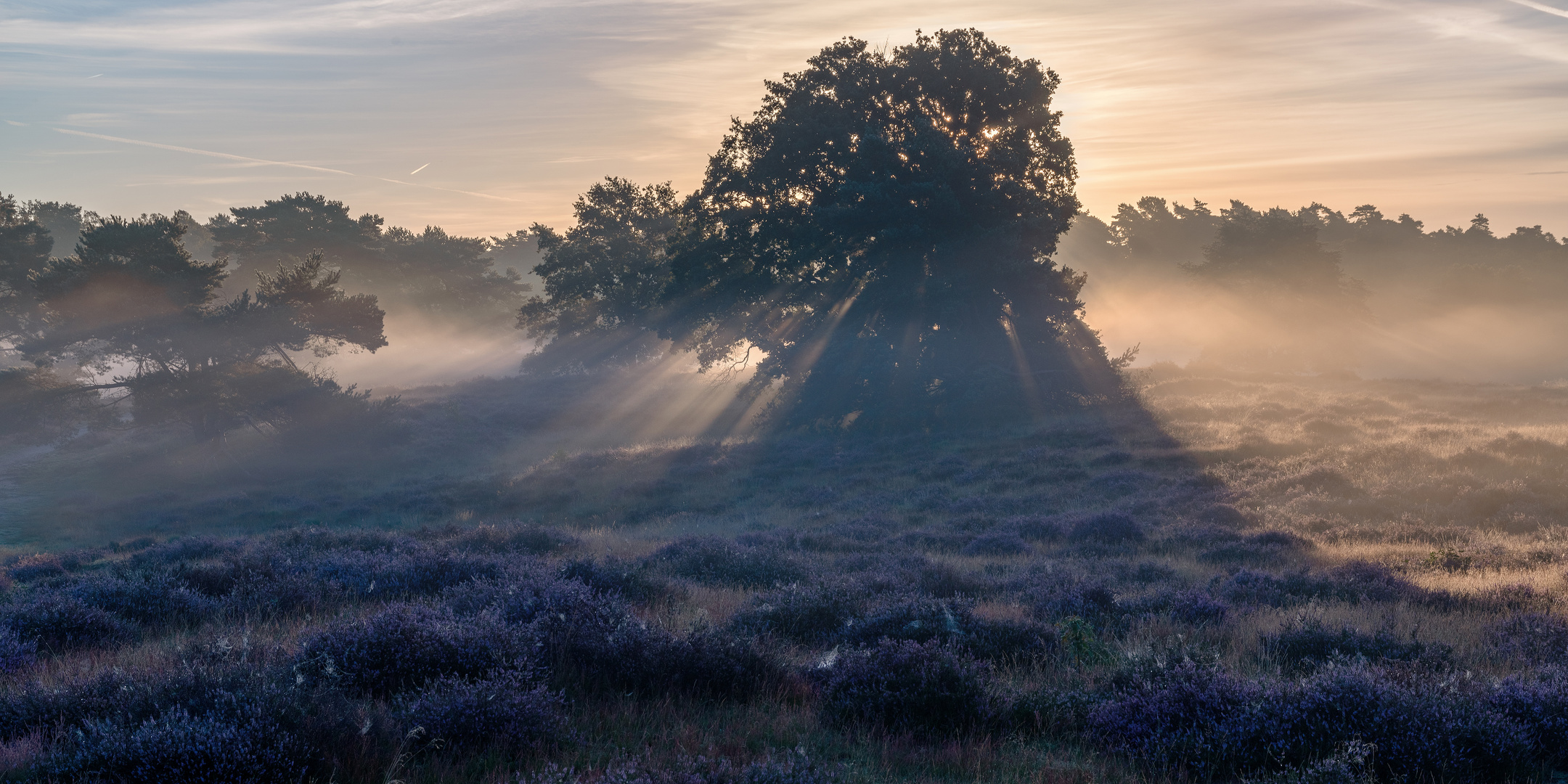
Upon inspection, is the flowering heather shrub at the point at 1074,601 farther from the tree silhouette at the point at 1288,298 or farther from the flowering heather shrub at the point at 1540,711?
the tree silhouette at the point at 1288,298

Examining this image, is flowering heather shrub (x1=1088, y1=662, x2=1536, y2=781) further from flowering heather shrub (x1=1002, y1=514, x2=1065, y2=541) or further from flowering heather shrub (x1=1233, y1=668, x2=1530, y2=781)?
flowering heather shrub (x1=1002, y1=514, x2=1065, y2=541)

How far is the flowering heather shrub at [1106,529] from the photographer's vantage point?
14.4 metres

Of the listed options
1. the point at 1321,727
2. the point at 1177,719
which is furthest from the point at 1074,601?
the point at 1321,727

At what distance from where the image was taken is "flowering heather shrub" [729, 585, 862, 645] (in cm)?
757

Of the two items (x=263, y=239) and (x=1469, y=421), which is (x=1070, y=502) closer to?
(x=1469, y=421)

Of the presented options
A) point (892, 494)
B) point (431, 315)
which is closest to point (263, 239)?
point (431, 315)

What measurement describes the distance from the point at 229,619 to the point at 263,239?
184 feet

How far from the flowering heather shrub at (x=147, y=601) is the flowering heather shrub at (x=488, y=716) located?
5.19 metres

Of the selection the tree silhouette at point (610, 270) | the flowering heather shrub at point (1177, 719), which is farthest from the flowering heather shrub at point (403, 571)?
the tree silhouette at point (610, 270)

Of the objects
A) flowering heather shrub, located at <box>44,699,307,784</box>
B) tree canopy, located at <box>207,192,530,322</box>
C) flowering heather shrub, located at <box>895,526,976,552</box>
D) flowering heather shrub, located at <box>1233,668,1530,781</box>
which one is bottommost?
flowering heather shrub, located at <box>895,526,976,552</box>

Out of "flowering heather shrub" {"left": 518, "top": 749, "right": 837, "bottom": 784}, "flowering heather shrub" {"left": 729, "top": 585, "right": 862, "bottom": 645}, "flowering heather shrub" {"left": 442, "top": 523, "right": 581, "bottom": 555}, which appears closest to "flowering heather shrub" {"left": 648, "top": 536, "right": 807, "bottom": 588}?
"flowering heather shrub" {"left": 442, "top": 523, "right": 581, "bottom": 555}

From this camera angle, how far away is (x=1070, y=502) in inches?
720

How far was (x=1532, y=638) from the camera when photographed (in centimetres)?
688

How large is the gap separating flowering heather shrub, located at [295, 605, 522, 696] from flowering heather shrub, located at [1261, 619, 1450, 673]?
5.94 meters
